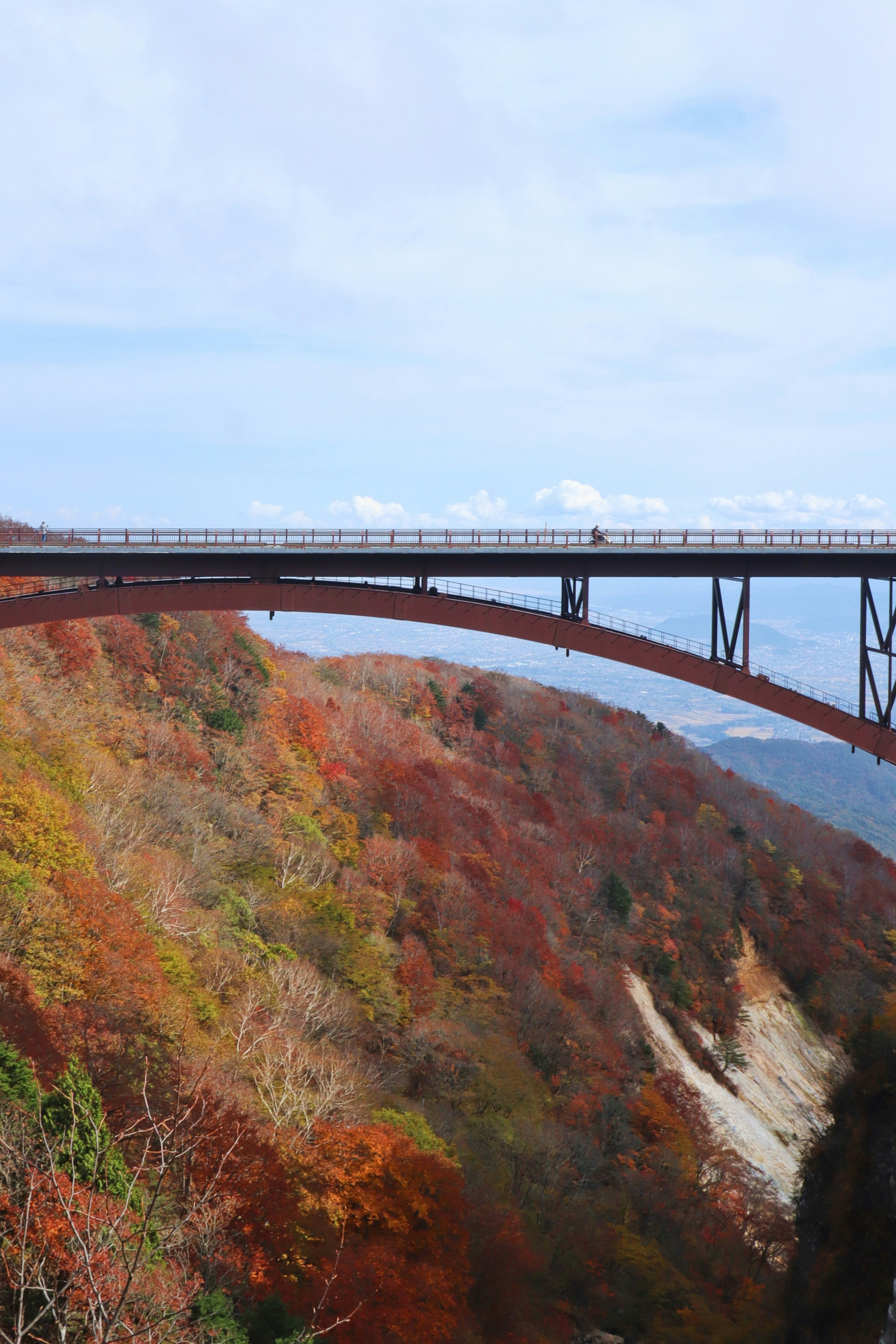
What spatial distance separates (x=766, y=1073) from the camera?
182 feet

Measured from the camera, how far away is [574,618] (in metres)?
27.5

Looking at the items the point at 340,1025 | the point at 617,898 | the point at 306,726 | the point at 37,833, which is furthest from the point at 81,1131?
the point at 617,898

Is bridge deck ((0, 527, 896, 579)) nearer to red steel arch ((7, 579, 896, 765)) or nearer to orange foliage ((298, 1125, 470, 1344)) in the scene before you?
red steel arch ((7, 579, 896, 765))

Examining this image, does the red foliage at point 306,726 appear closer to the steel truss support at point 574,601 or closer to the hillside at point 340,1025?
the hillside at point 340,1025

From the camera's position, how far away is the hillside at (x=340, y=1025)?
17.0 m

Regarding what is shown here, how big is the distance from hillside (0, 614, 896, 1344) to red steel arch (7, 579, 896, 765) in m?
5.62

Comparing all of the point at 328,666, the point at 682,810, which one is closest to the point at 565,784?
the point at 682,810

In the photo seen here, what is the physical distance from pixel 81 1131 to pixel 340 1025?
1438cm

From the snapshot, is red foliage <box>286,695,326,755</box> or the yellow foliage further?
red foliage <box>286,695,326,755</box>

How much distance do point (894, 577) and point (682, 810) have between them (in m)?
54.7

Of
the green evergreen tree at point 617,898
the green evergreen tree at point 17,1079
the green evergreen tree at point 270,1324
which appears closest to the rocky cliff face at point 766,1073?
the green evergreen tree at point 617,898

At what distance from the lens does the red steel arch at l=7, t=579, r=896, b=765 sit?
26.9 metres


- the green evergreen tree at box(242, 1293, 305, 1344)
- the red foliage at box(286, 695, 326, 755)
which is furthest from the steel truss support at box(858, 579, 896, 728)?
the red foliage at box(286, 695, 326, 755)

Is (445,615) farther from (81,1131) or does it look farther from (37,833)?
(81,1131)
